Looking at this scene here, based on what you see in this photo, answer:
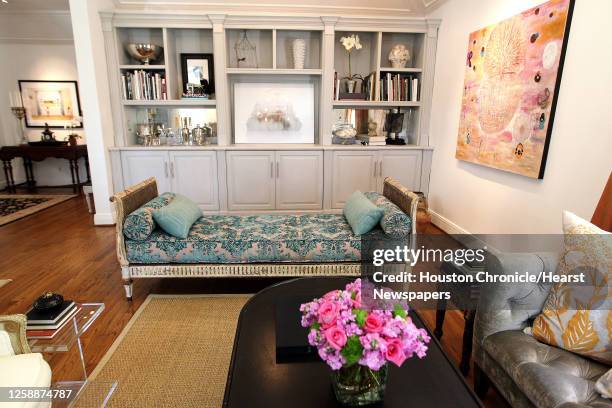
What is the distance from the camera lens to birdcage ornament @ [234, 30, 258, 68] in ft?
13.7

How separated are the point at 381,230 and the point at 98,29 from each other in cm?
359

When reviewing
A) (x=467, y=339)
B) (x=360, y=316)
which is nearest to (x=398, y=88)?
(x=467, y=339)

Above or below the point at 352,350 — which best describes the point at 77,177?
below

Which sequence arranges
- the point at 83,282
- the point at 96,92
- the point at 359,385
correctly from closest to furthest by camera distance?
the point at 359,385
the point at 83,282
the point at 96,92

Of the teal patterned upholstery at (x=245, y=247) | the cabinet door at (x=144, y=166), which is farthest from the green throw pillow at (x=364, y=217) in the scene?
the cabinet door at (x=144, y=166)

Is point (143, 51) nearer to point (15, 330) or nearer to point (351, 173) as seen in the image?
point (351, 173)

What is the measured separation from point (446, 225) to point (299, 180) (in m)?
1.69

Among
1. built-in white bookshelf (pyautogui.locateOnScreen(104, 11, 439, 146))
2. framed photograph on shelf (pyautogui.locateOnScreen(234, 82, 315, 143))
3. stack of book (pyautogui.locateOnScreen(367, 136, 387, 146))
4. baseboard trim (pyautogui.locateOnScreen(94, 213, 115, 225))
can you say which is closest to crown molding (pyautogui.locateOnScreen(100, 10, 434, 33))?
built-in white bookshelf (pyautogui.locateOnScreen(104, 11, 439, 146))

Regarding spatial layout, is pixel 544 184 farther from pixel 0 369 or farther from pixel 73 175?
pixel 73 175

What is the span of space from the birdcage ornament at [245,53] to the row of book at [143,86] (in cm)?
89

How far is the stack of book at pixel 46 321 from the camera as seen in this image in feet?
4.71

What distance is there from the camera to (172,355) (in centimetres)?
188

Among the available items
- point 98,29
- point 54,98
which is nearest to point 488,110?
point 98,29

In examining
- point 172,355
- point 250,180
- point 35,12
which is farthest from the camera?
point 35,12
